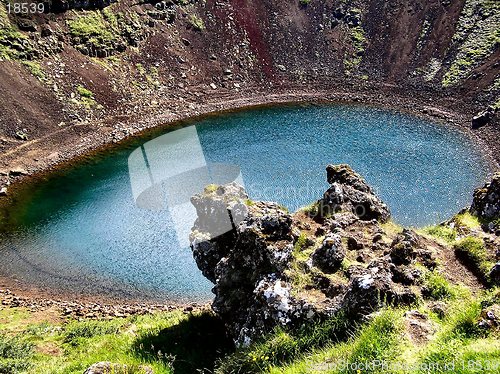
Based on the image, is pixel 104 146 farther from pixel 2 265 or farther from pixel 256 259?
pixel 256 259

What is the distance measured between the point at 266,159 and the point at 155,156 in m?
14.2

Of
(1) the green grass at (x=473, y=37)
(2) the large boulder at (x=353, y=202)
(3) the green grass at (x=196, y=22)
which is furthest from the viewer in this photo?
(3) the green grass at (x=196, y=22)

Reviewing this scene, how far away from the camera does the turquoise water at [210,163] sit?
36375mm

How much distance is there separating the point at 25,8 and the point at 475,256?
70.2m

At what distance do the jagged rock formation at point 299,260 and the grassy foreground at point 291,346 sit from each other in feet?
2.69

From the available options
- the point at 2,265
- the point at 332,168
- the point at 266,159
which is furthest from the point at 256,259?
the point at 266,159

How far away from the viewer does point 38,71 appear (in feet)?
203

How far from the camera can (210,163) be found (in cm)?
5600

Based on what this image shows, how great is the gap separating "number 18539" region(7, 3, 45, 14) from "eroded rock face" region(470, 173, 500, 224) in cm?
6730

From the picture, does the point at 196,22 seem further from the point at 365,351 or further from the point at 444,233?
the point at 365,351

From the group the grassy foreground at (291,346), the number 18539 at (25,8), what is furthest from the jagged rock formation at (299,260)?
the number 18539 at (25,8)

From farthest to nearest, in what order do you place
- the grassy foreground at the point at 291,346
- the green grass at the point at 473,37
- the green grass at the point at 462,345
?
the green grass at the point at 473,37, the grassy foreground at the point at 291,346, the green grass at the point at 462,345

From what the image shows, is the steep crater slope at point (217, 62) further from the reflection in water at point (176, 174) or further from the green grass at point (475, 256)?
the green grass at point (475, 256)

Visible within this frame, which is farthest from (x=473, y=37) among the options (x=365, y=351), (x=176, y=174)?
(x=365, y=351)
